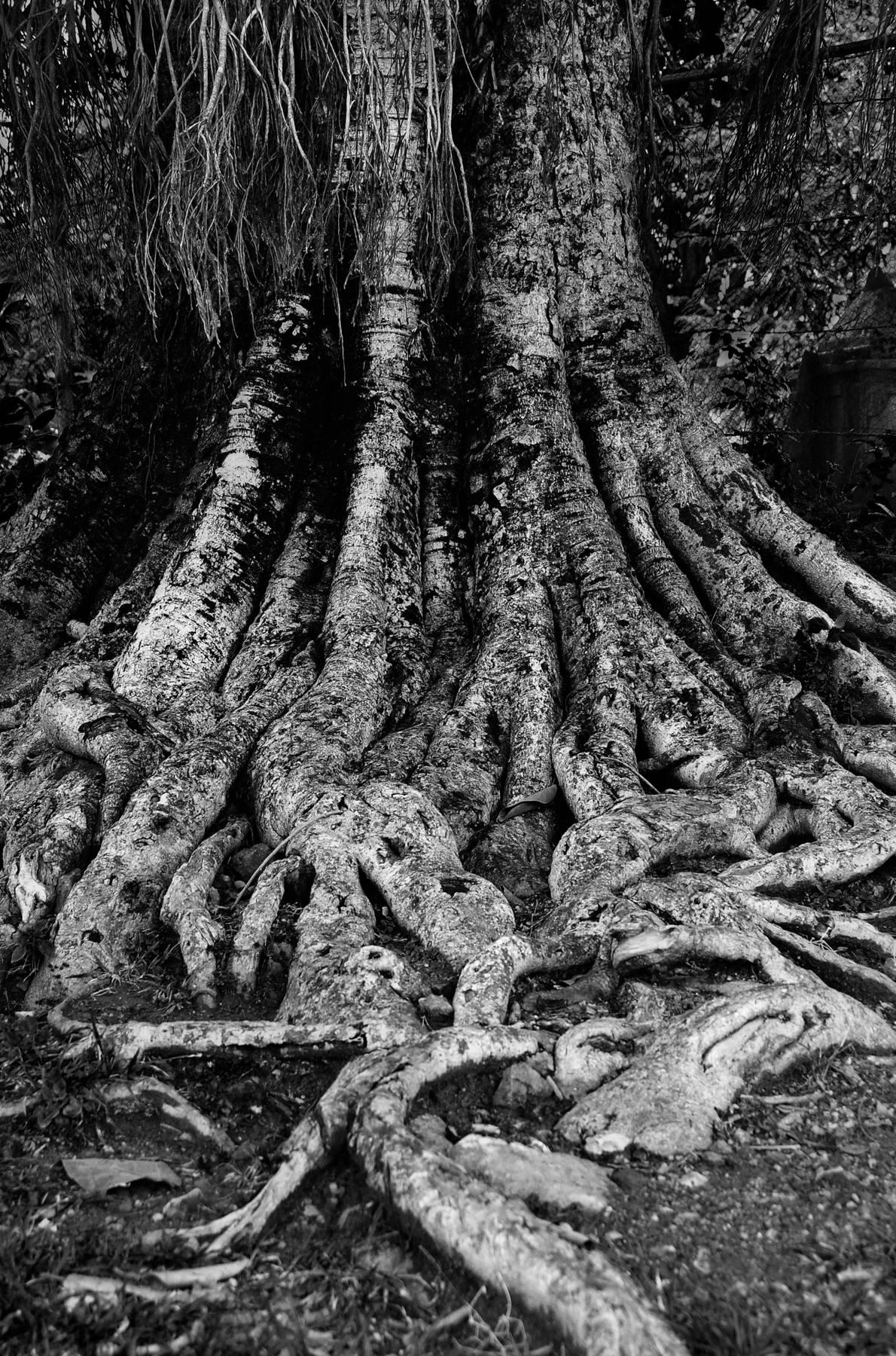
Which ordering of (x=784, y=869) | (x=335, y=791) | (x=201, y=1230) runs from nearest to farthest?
1. (x=201, y=1230)
2. (x=784, y=869)
3. (x=335, y=791)

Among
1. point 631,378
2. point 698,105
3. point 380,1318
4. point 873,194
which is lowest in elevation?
point 380,1318

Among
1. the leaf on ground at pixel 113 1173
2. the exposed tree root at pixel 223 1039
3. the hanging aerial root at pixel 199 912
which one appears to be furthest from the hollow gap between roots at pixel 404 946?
the leaf on ground at pixel 113 1173

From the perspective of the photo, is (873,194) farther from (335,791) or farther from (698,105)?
(335,791)

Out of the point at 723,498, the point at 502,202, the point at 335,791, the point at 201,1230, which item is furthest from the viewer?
the point at 502,202

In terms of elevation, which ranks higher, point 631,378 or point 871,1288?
point 631,378

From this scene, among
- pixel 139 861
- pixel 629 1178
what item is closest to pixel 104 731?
pixel 139 861

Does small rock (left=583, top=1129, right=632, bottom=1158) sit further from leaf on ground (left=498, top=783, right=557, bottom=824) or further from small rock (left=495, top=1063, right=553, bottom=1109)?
leaf on ground (left=498, top=783, right=557, bottom=824)

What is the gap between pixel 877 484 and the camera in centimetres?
639

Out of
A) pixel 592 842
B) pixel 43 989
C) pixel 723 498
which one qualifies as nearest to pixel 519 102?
pixel 723 498

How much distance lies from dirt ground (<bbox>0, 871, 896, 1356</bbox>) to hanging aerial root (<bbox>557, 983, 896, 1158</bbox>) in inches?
1.7

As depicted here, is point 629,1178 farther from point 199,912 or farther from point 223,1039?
point 199,912

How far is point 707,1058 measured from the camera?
6.72ft

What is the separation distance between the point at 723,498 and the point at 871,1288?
331 centimetres

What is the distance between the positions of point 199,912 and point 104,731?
0.93 meters
